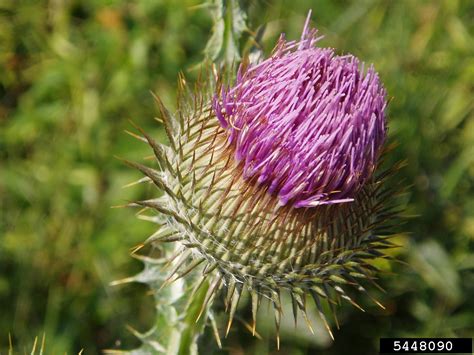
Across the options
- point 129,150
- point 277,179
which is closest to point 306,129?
point 277,179

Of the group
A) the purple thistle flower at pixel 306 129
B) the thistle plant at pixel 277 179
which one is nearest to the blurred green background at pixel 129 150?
the thistle plant at pixel 277 179

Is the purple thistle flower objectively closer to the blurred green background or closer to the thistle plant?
the thistle plant

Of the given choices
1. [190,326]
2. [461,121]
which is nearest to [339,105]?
[190,326]

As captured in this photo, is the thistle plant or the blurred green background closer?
the thistle plant

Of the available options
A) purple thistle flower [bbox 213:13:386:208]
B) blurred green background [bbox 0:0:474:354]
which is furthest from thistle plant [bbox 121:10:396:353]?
blurred green background [bbox 0:0:474:354]

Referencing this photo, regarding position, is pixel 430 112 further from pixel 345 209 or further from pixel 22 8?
pixel 22 8

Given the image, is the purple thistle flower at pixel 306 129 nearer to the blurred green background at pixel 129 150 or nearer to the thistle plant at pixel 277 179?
the thistle plant at pixel 277 179
